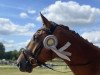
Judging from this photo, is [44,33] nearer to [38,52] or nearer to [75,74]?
[38,52]

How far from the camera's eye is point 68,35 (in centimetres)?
744

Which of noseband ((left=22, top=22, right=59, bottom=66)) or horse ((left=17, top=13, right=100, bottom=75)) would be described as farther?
noseband ((left=22, top=22, right=59, bottom=66))

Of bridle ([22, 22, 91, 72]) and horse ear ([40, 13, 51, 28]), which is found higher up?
horse ear ([40, 13, 51, 28])

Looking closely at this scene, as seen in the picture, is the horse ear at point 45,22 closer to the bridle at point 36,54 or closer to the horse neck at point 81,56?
the bridle at point 36,54

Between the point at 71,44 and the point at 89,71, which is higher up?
the point at 71,44

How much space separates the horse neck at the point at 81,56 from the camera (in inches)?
289

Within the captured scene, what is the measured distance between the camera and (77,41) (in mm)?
7445

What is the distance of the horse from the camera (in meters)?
7.37

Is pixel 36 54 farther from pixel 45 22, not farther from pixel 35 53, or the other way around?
pixel 45 22

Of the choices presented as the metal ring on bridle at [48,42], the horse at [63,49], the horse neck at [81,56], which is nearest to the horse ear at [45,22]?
the horse at [63,49]

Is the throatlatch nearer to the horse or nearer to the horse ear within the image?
the horse

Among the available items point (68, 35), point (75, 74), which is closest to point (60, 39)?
point (68, 35)

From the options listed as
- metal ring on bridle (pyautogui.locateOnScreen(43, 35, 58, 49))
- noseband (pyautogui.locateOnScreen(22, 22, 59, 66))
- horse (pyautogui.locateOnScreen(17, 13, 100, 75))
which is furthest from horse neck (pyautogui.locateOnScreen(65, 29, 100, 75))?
noseband (pyautogui.locateOnScreen(22, 22, 59, 66))

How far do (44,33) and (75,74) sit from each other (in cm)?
105
